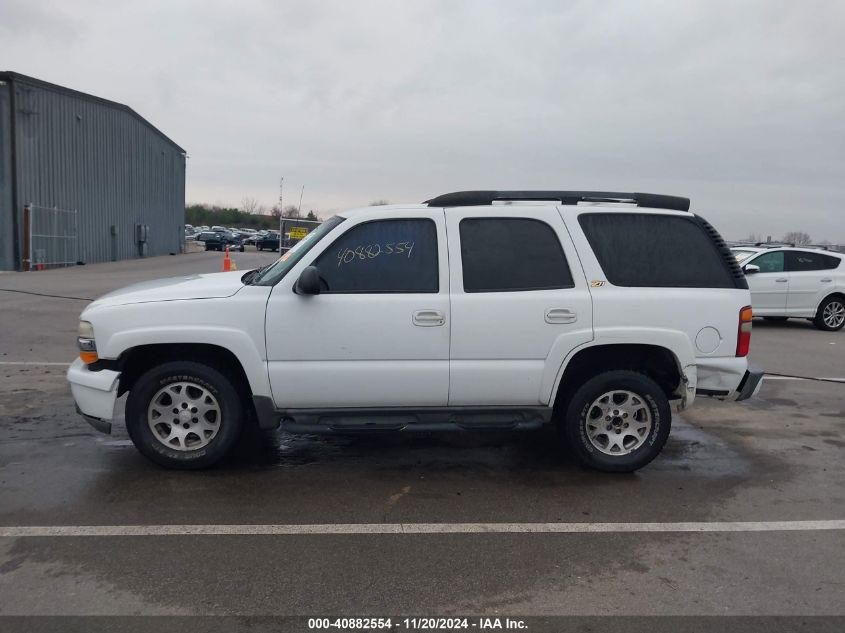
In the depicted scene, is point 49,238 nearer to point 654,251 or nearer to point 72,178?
point 72,178

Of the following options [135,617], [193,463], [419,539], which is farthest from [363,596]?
[193,463]

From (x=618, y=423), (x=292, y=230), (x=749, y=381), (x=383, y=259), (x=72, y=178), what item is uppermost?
(x=72, y=178)

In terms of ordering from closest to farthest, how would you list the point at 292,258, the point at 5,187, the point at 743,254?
1. the point at 292,258
2. the point at 743,254
3. the point at 5,187

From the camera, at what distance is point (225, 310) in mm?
4938

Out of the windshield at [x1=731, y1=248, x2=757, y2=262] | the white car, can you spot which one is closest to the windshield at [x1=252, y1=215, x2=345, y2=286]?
the white car

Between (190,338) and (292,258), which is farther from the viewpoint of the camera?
(292,258)

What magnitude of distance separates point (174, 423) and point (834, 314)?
1348 cm

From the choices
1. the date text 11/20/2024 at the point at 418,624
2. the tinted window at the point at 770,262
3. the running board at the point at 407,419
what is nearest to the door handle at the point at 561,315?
the running board at the point at 407,419

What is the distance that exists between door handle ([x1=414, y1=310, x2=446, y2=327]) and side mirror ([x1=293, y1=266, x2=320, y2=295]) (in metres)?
0.71

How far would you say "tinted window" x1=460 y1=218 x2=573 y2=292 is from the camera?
5.13 metres

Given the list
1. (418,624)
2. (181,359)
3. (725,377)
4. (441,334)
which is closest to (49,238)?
(181,359)

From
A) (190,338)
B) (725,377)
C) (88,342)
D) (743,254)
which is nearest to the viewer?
(190,338)

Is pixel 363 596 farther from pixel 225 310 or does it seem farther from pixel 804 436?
pixel 804 436

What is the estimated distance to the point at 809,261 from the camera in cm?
1427
